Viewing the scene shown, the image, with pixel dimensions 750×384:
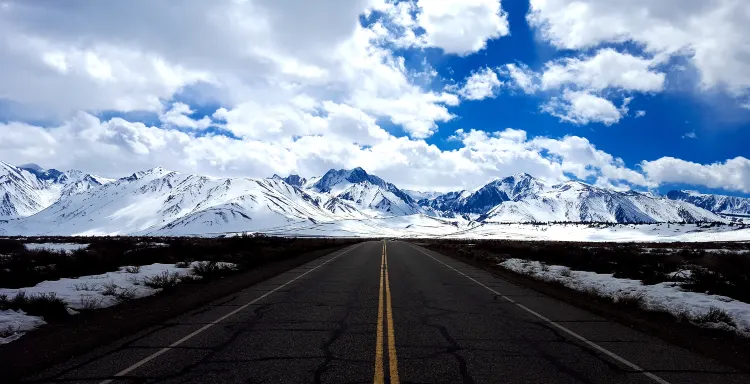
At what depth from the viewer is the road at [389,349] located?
612 centimetres

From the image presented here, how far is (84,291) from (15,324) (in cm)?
460

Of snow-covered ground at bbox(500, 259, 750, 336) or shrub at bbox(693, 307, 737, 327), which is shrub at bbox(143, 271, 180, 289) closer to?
snow-covered ground at bbox(500, 259, 750, 336)

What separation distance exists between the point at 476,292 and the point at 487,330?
5.72 metres

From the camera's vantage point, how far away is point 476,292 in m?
14.5

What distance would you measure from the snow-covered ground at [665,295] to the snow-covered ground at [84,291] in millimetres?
14918

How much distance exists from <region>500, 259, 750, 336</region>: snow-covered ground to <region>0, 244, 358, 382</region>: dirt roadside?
12.6 m

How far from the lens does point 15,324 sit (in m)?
9.04

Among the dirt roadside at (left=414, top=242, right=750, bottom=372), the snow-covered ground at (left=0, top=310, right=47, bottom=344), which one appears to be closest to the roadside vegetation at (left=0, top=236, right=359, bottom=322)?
the snow-covered ground at (left=0, top=310, right=47, bottom=344)

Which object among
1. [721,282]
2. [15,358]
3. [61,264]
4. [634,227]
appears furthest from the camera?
[634,227]

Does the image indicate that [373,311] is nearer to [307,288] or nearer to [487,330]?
[487,330]

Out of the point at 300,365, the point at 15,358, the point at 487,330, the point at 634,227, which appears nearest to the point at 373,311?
the point at 487,330

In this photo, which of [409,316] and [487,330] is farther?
[409,316]

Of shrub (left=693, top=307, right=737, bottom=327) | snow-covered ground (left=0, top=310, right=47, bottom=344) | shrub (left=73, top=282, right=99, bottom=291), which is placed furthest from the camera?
shrub (left=73, top=282, right=99, bottom=291)

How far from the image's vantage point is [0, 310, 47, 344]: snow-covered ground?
8.38m
